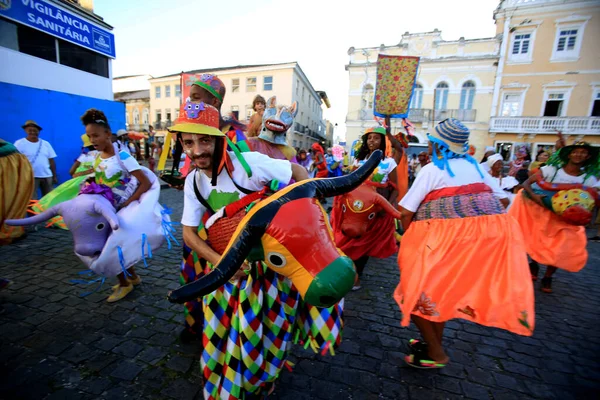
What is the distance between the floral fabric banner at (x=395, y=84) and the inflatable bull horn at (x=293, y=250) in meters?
3.66

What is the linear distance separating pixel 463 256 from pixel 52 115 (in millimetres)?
13291

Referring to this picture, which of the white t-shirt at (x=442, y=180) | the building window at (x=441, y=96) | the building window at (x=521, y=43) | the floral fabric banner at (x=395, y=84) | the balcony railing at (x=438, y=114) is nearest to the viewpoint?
the white t-shirt at (x=442, y=180)

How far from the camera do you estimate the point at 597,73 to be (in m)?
20.6

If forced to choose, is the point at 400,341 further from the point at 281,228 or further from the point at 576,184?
the point at 576,184

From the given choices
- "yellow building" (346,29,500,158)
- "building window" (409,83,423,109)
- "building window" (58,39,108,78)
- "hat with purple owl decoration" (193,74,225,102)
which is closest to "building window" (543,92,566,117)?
"yellow building" (346,29,500,158)

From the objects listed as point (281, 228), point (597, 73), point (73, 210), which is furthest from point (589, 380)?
point (597, 73)

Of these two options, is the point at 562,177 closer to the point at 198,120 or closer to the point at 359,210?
the point at 359,210

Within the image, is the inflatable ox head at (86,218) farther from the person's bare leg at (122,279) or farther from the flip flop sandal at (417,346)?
the flip flop sandal at (417,346)

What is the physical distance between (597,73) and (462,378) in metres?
29.8

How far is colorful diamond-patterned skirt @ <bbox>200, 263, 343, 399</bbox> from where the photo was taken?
1.62 meters

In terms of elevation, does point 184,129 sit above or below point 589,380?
above

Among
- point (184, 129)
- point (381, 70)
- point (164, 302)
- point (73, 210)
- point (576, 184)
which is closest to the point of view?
point (184, 129)

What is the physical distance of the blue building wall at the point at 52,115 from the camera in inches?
344

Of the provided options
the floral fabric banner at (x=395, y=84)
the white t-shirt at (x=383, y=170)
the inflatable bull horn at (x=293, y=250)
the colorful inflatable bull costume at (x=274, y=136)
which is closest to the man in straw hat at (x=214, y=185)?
the inflatable bull horn at (x=293, y=250)
